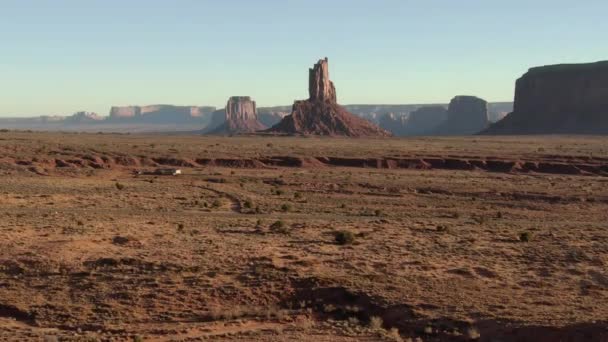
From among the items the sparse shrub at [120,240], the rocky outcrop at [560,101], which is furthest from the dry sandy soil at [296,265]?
the rocky outcrop at [560,101]

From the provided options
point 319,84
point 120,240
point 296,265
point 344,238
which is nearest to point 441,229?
point 344,238

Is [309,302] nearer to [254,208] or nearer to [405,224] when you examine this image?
A: [405,224]

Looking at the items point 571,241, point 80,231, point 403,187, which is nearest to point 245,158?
point 403,187

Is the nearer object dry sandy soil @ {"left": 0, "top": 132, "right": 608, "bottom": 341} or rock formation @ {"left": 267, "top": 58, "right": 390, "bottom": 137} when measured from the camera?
dry sandy soil @ {"left": 0, "top": 132, "right": 608, "bottom": 341}

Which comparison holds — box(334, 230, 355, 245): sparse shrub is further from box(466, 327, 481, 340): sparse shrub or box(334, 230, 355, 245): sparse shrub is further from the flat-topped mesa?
the flat-topped mesa

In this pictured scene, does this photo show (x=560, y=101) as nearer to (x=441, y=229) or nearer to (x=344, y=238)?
(x=441, y=229)

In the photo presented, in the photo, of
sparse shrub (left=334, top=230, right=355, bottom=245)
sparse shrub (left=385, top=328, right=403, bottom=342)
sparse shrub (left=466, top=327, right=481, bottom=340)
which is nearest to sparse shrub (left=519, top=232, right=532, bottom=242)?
sparse shrub (left=334, top=230, right=355, bottom=245)
